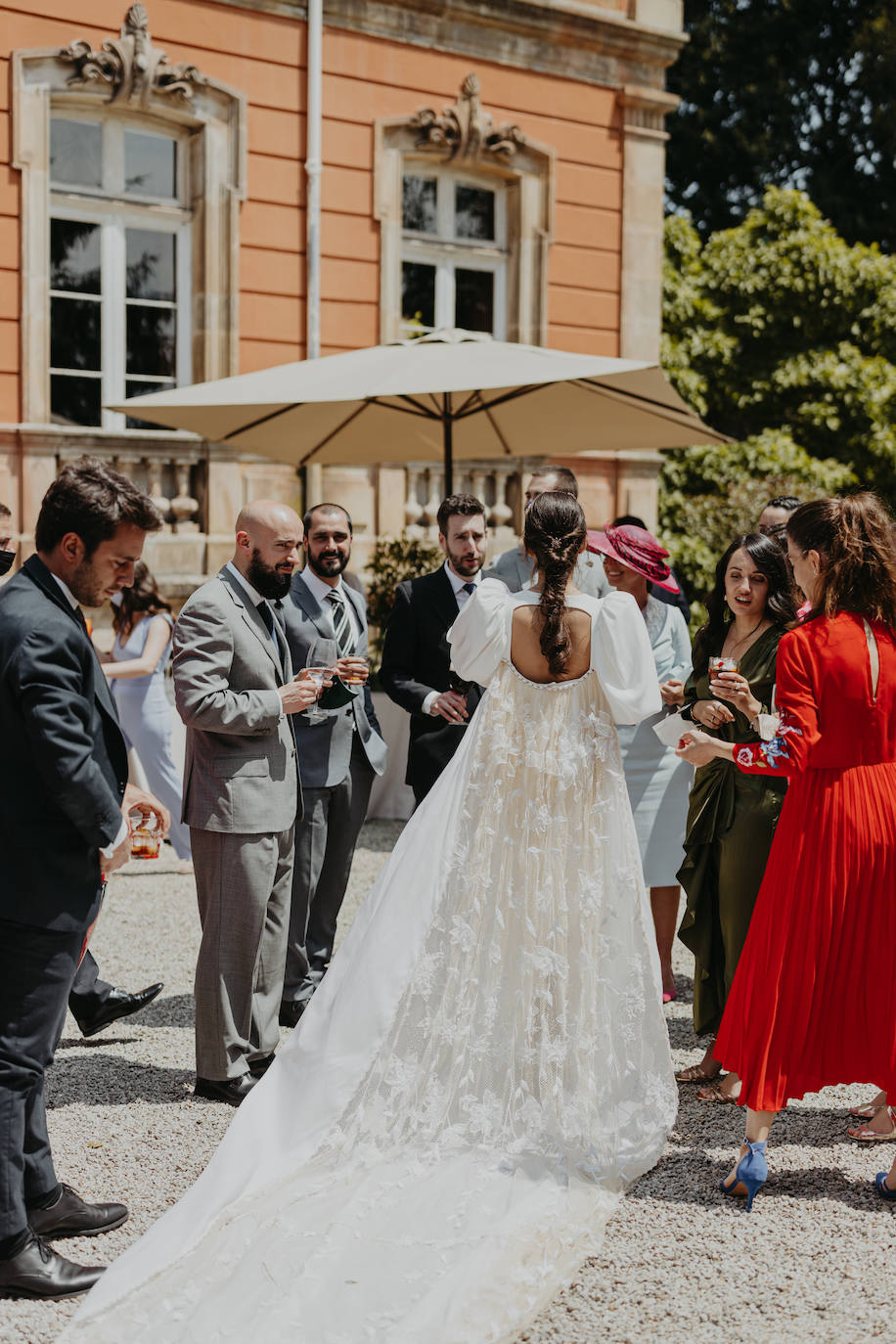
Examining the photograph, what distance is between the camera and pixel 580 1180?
12.2 ft

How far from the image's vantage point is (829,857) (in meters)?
3.81

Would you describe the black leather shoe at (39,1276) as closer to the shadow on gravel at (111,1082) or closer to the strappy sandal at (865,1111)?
the shadow on gravel at (111,1082)

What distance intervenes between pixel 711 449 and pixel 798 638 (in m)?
15.7

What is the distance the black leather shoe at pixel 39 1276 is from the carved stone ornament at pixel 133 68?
9.90m

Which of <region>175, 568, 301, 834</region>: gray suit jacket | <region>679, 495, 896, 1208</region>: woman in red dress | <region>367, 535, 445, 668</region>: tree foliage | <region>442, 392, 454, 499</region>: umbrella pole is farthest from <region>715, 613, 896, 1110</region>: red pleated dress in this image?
<region>367, 535, 445, 668</region>: tree foliage

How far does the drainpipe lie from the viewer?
11680mm

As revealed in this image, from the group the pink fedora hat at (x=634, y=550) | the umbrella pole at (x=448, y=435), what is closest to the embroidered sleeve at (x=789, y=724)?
the pink fedora hat at (x=634, y=550)

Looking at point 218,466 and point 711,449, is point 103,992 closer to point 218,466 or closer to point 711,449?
point 218,466

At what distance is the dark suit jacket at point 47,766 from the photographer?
124 inches

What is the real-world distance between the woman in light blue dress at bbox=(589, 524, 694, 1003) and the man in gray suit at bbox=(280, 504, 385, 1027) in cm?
108

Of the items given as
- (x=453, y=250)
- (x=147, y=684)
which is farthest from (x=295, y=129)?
(x=147, y=684)

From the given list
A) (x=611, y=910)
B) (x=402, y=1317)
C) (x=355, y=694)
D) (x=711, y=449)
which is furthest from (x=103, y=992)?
(x=711, y=449)

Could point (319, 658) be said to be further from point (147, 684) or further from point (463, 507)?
point (147, 684)

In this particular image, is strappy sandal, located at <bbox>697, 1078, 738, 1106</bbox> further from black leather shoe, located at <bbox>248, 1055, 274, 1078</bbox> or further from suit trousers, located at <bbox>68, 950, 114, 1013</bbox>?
suit trousers, located at <bbox>68, 950, 114, 1013</bbox>
